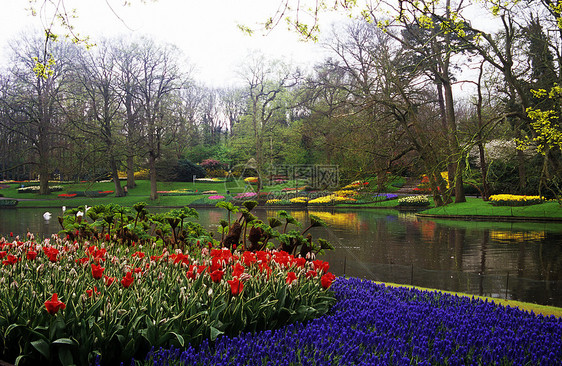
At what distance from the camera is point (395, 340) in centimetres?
306

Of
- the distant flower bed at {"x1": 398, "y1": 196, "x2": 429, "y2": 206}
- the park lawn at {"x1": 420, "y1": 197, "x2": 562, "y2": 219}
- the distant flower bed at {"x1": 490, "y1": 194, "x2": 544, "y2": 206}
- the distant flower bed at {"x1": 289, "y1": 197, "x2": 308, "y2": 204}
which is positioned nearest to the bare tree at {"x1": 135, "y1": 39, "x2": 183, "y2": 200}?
the distant flower bed at {"x1": 289, "y1": 197, "x2": 308, "y2": 204}

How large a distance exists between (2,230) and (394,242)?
14592mm

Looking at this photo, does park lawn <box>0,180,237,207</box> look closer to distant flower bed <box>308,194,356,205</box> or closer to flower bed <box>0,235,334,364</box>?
distant flower bed <box>308,194,356,205</box>

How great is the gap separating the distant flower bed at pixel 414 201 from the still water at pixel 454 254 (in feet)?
20.8

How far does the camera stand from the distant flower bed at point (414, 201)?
27.8 metres

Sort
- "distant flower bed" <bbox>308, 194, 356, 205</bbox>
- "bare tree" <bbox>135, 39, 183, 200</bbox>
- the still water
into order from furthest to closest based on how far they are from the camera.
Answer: "bare tree" <bbox>135, 39, 183, 200</bbox> → "distant flower bed" <bbox>308, 194, 356, 205</bbox> → the still water

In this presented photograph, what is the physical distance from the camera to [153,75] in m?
37.0

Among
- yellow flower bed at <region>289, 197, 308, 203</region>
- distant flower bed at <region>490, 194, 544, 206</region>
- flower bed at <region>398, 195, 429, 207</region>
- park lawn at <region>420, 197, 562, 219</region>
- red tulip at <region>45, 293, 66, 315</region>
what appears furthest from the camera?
yellow flower bed at <region>289, 197, 308, 203</region>

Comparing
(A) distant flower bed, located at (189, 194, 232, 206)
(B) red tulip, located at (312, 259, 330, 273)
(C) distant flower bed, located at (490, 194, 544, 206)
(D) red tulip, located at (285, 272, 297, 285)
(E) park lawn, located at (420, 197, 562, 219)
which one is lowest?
(A) distant flower bed, located at (189, 194, 232, 206)

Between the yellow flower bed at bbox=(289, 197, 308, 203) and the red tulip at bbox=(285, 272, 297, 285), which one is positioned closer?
the red tulip at bbox=(285, 272, 297, 285)

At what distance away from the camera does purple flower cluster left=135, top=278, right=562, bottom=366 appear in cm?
271

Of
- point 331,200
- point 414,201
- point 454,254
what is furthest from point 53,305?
point 331,200

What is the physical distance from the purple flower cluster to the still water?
10.4ft

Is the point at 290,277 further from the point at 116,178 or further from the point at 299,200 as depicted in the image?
the point at 116,178
